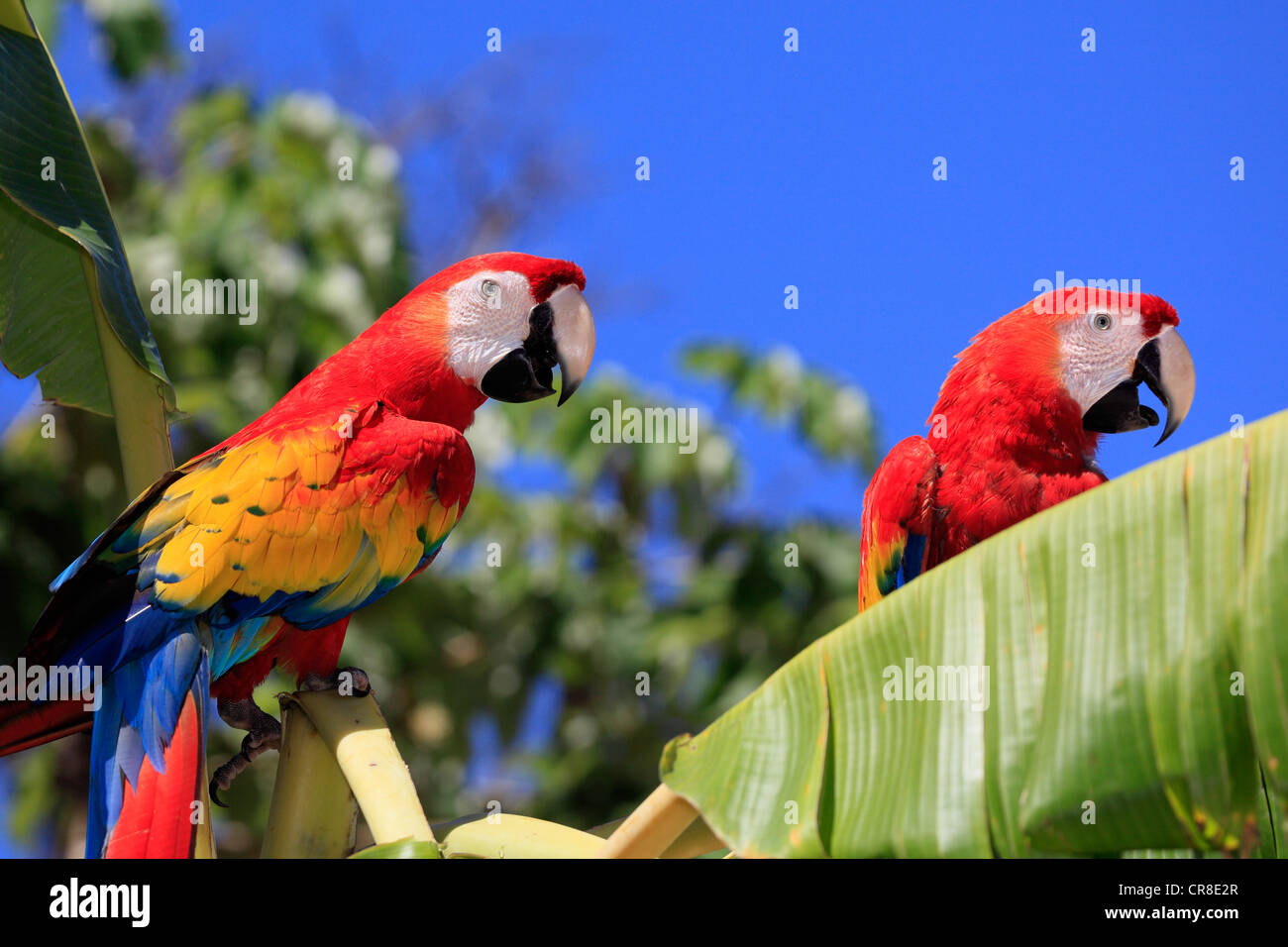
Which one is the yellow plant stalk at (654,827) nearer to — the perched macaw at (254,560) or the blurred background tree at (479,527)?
the perched macaw at (254,560)

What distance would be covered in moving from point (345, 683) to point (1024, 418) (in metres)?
1.55

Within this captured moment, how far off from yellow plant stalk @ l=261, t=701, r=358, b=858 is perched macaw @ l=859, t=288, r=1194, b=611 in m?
1.39

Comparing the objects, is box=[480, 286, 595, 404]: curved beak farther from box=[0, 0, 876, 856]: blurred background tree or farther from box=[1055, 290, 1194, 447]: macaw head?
box=[0, 0, 876, 856]: blurred background tree

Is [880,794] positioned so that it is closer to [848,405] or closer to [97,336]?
[97,336]

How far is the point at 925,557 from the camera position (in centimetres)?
275

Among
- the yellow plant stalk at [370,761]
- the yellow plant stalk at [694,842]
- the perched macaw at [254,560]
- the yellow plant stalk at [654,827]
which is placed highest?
the perched macaw at [254,560]

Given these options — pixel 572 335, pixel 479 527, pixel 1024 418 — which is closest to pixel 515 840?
pixel 572 335

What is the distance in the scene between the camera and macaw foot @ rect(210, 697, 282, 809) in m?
2.31

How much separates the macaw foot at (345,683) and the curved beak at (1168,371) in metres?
1.82

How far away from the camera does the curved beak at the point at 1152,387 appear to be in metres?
2.74

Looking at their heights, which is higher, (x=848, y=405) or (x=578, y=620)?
(x=848, y=405)

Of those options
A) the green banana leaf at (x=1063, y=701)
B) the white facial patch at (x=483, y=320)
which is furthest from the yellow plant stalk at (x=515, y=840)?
the white facial patch at (x=483, y=320)
